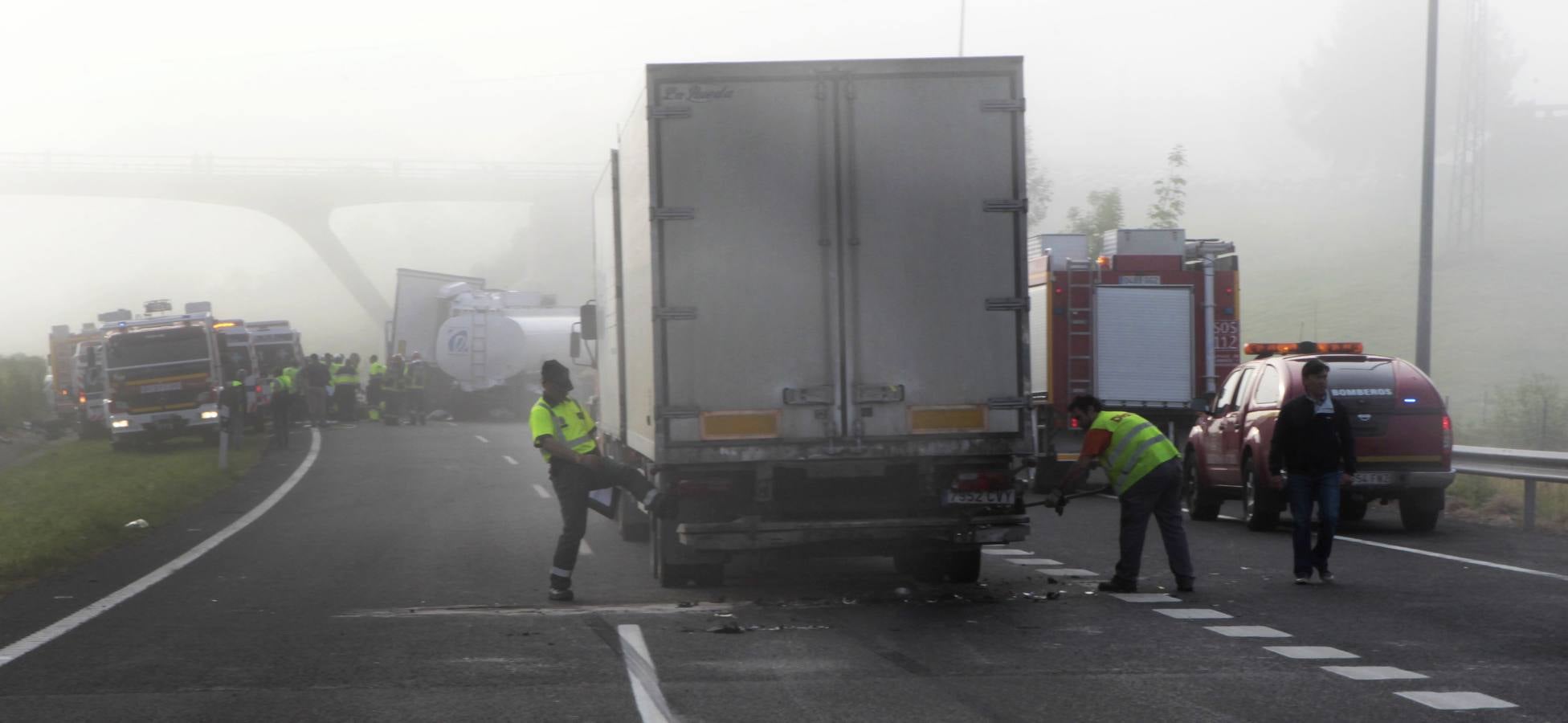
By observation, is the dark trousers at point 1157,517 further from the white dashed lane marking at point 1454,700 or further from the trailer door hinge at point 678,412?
the white dashed lane marking at point 1454,700

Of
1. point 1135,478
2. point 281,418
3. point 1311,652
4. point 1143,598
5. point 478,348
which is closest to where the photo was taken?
point 1311,652

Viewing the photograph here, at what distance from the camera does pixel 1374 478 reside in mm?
15680

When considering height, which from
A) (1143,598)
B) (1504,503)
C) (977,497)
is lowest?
(1504,503)

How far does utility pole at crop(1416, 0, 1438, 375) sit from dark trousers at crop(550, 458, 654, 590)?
13552mm

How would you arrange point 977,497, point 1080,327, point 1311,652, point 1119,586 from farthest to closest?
point 1080,327 < point 1119,586 < point 977,497 < point 1311,652

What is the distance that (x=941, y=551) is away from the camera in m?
11.7

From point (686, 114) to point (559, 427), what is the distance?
2.44 m

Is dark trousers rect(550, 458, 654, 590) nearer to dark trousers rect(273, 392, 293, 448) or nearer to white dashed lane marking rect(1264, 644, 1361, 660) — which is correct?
white dashed lane marking rect(1264, 644, 1361, 660)

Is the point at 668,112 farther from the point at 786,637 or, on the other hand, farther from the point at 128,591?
the point at 128,591

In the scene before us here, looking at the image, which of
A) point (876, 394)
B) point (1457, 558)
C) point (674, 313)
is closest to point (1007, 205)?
point (876, 394)

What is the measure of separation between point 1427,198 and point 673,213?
1472 centimetres

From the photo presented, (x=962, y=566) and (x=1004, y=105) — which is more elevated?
(x=1004, y=105)

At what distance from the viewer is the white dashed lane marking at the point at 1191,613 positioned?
33.9ft

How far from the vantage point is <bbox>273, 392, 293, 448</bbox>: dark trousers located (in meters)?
31.0
